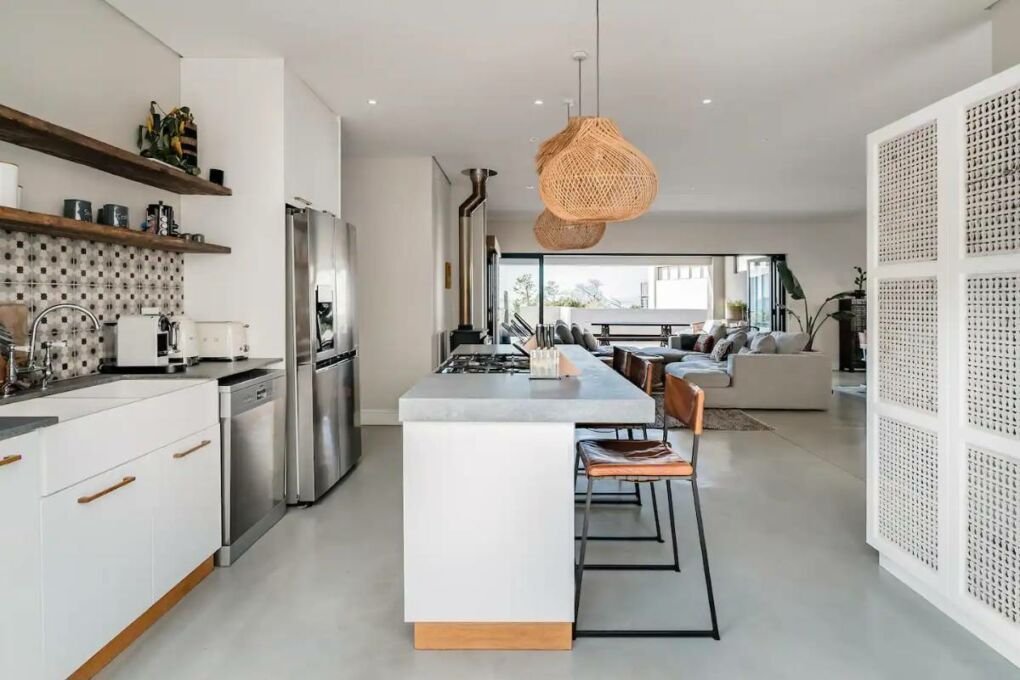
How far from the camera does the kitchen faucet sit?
2.44 m

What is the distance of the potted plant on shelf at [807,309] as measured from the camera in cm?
1077

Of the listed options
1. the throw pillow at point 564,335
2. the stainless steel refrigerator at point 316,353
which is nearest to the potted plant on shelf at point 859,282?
the throw pillow at point 564,335

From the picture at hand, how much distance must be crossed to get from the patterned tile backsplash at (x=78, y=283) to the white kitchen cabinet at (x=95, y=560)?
3.06ft

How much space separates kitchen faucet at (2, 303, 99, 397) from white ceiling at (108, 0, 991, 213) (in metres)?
1.59

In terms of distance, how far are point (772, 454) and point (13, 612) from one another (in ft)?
16.6

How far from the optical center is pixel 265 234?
3.86m

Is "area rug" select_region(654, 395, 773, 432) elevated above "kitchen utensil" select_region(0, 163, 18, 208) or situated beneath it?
situated beneath

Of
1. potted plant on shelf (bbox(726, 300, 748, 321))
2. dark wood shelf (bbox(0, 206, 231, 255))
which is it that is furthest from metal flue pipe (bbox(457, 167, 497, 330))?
potted plant on shelf (bbox(726, 300, 748, 321))

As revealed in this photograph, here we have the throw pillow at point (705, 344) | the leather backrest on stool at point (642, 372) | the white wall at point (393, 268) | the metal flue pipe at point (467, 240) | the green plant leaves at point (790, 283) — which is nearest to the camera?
the leather backrest on stool at point (642, 372)

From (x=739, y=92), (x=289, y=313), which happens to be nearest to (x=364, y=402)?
(x=289, y=313)

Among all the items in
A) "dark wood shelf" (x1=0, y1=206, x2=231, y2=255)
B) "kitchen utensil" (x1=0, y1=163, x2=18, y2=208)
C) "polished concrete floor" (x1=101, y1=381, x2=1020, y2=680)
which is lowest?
"polished concrete floor" (x1=101, y1=381, x2=1020, y2=680)

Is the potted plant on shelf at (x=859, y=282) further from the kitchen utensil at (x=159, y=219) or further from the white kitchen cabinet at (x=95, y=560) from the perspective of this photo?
the white kitchen cabinet at (x=95, y=560)

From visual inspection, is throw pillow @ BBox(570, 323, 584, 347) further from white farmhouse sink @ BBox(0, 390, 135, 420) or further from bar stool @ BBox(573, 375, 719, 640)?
white farmhouse sink @ BBox(0, 390, 135, 420)

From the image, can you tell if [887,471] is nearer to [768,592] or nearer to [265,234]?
[768,592]
